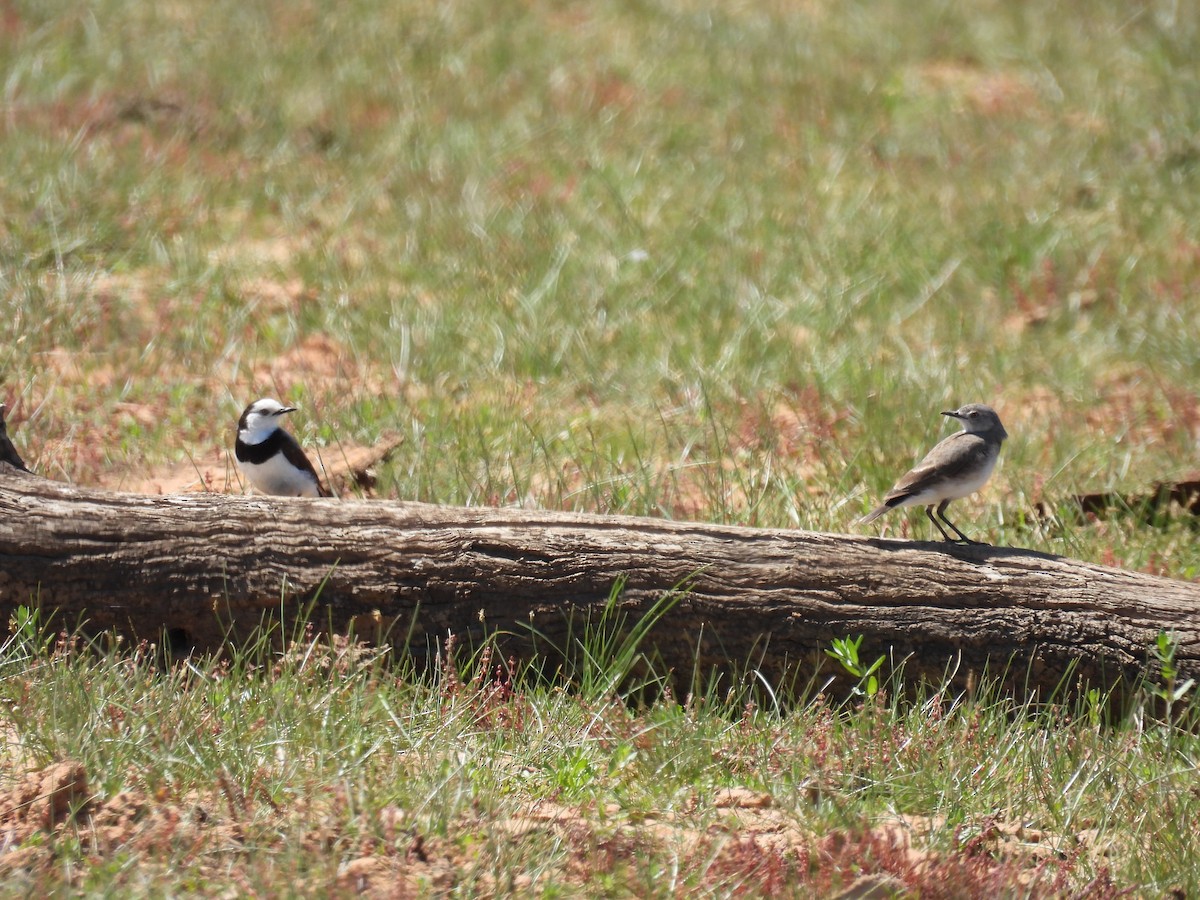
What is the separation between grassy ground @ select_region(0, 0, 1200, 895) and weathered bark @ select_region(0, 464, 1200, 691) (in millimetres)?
251

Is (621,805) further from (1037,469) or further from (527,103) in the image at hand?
(527,103)

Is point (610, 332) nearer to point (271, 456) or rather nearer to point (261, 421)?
point (261, 421)

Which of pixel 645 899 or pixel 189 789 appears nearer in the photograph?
pixel 645 899

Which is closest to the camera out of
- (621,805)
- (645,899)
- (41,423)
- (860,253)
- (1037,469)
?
(645,899)

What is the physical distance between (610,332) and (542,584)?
452cm

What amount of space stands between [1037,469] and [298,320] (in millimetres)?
4949

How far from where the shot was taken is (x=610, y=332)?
28.7ft

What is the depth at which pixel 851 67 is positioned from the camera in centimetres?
1345

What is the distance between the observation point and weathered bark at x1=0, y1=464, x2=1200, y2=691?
14.3 ft

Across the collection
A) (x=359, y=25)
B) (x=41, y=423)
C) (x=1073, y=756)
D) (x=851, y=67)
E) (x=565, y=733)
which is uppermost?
(x=359, y=25)

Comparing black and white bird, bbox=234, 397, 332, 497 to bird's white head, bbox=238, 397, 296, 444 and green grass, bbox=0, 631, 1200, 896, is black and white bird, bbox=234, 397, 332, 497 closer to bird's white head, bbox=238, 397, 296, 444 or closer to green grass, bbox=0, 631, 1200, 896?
bird's white head, bbox=238, 397, 296, 444

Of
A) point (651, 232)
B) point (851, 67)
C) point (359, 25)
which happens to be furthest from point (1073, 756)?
point (359, 25)

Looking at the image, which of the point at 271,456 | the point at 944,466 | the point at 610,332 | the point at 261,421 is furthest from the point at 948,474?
the point at 610,332

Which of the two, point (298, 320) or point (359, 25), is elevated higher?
point (359, 25)
